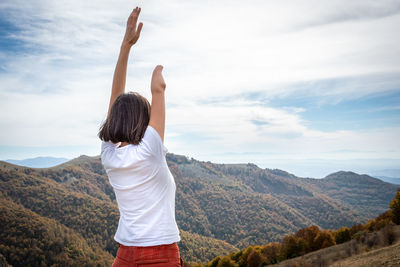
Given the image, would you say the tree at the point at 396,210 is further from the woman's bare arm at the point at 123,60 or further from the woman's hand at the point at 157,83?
the woman's hand at the point at 157,83

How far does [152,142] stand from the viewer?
133 cm

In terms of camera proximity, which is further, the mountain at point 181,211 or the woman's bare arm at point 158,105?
the mountain at point 181,211

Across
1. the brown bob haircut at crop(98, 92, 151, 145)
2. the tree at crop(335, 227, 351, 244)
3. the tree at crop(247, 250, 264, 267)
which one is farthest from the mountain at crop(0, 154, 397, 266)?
the brown bob haircut at crop(98, 92, 151, 145)

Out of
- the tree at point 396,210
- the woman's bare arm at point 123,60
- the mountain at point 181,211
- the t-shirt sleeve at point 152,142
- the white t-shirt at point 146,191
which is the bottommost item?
the mountain at point 181,211

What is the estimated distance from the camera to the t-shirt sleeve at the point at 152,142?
133cm

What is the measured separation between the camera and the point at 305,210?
17225 centimetres

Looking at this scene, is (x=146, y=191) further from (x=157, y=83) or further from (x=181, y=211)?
(x=181, y=211)

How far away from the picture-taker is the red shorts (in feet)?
4.40

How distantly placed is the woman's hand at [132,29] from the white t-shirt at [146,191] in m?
0.86

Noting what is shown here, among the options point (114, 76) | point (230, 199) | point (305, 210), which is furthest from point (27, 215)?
point (305, 210)

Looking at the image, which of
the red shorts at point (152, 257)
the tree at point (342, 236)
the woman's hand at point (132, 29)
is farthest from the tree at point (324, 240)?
the woman's hand at point (132, 29)

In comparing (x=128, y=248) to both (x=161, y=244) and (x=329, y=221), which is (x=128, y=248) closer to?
(x=161, y=244)

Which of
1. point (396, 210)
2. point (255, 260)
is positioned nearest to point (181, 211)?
point (255, 260)

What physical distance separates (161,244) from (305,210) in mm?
190293
